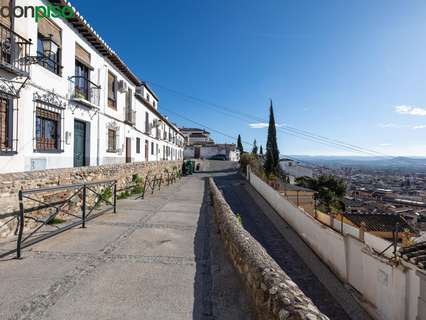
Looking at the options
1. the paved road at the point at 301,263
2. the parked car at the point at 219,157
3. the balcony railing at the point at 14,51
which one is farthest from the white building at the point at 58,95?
the parked car at the point at 219,157

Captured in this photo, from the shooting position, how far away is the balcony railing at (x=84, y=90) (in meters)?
9.98

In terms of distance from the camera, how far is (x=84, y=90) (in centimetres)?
1113

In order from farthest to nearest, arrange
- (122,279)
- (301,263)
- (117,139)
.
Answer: (117,139) < (301,263) < (122,279)

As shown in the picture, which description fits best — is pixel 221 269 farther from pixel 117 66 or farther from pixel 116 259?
pixel 117 66

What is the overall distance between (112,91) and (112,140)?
8.57ft

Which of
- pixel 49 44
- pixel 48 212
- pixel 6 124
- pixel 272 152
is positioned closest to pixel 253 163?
pixel 272 152

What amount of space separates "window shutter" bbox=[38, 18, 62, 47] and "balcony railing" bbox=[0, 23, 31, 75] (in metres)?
1.18

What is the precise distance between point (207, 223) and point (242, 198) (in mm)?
10987

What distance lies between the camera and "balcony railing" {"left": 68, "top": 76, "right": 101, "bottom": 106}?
9.98 m

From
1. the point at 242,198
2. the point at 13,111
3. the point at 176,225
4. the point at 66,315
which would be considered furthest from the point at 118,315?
the point at 242,198

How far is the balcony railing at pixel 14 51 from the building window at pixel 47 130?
133cm

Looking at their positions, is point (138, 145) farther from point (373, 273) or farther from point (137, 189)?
point (373, 273)

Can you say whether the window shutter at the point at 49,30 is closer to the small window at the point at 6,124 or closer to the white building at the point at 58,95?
the white building at the point at 58,95

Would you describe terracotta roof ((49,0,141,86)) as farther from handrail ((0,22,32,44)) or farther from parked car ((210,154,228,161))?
parked car ((210,154,228,161))
